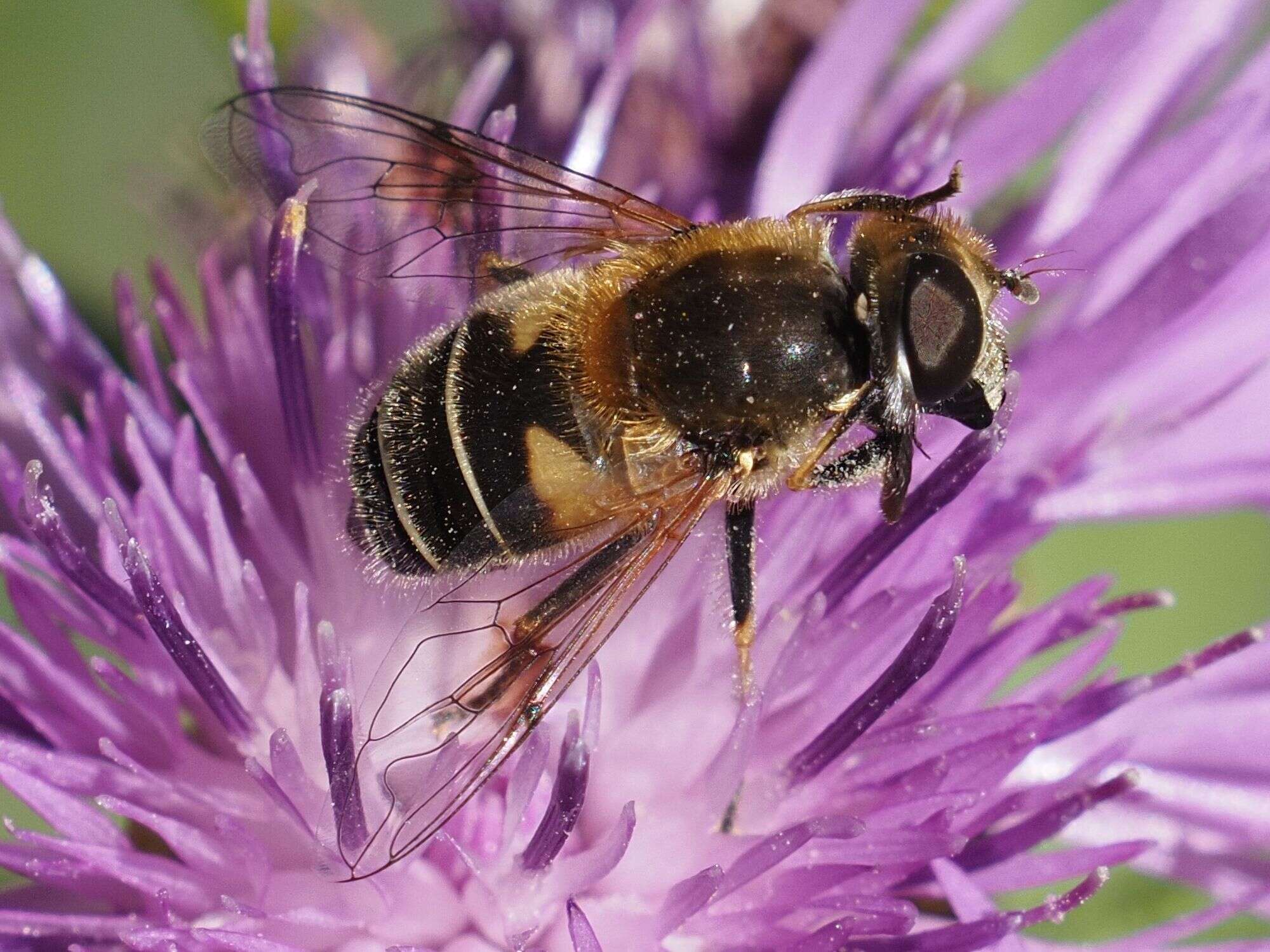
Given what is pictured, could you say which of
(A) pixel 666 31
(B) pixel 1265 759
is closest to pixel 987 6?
(A) pixel 666 31

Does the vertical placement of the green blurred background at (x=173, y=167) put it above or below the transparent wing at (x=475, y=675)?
above

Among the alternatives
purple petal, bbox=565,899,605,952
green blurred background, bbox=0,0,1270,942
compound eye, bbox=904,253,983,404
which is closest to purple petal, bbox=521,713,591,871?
purple petal, bbox=565,899,605,952

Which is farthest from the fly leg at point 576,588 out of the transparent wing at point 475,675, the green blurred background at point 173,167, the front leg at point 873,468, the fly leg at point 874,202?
the green blurred background at point 173,167

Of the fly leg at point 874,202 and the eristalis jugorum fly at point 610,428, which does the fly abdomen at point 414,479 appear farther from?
the fly leg at point 874,202

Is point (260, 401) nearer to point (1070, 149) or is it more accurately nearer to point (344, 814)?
point (344, 814)

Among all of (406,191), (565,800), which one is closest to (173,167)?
(406,191)

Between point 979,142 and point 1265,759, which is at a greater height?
point 979,142

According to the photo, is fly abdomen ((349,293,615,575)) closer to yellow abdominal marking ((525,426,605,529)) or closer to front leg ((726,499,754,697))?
yellow abdominal marking ((525,426,605,529))
